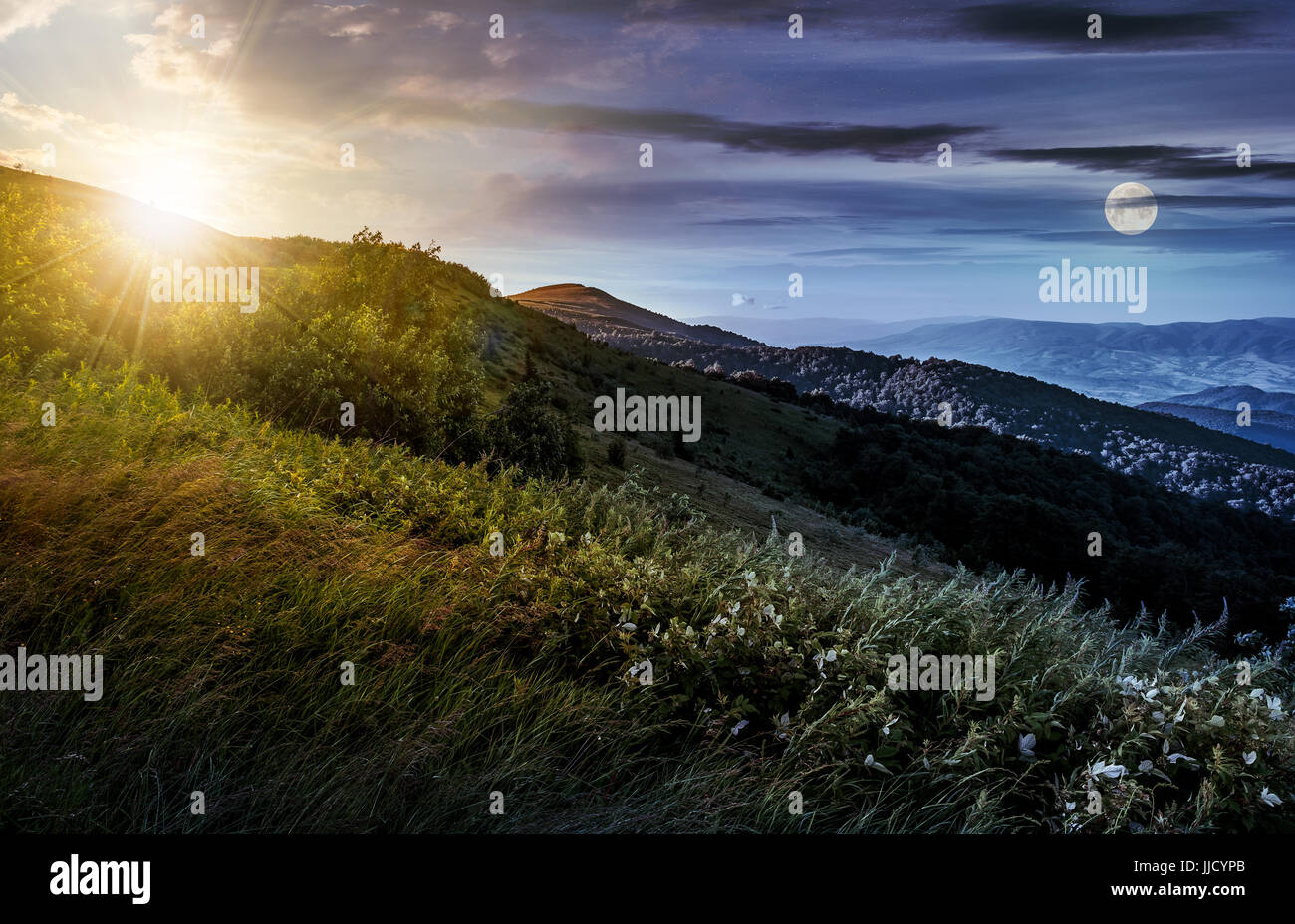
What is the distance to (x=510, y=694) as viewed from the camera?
404 centimetres

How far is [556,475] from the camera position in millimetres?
17312

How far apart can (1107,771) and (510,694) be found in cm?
308

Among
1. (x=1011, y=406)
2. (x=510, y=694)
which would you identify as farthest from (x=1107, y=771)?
(x=1011, y=406)

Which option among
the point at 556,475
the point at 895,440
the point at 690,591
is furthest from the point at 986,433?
the point at 690,591

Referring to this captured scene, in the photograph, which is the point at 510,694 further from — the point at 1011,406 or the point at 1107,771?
the point at 1011,406

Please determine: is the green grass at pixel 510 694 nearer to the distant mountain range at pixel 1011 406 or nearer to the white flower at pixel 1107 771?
the white flower at pixel 1107 771

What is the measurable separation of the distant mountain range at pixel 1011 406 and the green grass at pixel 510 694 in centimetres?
8639

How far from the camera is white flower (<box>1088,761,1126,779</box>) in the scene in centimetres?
351

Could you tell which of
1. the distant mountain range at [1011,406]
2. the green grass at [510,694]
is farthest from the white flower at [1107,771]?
the distant mountain range at [1011,406]

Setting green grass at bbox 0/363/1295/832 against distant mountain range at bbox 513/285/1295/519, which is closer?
green grass at bbox 0/363/1295/832

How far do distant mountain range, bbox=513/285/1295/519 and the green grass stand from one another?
283 feet

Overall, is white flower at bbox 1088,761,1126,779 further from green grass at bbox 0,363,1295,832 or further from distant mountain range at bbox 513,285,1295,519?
distant mountain range at bbox 513,285,1295,519

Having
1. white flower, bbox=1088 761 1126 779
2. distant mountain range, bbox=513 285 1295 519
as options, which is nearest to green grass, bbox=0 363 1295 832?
white flower, bbox=1088 761 1126 779

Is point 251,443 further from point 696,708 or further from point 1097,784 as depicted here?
point 1097,784
